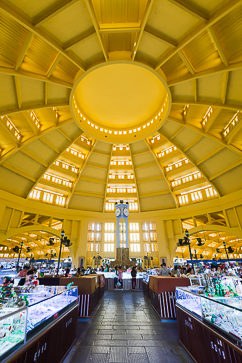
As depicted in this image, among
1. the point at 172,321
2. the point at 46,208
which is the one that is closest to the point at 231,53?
the point at 172,321

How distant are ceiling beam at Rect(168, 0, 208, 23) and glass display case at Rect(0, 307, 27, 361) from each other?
1284cm

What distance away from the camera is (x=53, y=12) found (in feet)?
29.5

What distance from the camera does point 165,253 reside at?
89.8 ft

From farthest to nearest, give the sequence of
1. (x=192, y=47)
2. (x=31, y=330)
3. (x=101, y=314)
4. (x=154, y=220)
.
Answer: (x=154, y=220) < (x=192, y=47) < (x=101, y=314) < (x=31, y=330)

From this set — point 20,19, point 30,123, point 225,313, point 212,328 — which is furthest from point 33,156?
point 225,313

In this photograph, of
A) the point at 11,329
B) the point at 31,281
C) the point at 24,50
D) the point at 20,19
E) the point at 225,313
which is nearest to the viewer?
the point at 11,329

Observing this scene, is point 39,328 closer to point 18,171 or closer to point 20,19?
point 20,19

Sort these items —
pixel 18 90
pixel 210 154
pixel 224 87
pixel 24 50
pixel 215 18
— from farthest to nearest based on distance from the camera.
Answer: pixel 210 154 < pixel 224 87 < pixel 18 90 < pixel 24 50 < pixel 215 18

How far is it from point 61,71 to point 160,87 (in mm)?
9345

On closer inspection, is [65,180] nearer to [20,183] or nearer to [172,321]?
[20,183]

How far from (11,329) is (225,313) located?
11.0 feet

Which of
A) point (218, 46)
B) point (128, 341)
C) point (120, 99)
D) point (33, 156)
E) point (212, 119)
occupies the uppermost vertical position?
point (120, 99)

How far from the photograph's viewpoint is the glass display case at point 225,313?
2.72 m

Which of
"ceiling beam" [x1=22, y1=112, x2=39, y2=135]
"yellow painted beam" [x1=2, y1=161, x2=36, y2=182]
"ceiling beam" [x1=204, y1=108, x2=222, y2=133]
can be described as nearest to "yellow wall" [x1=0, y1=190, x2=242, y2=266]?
"yellow painted beam" [x1=2, y1=161, x2=36, y2=182]
